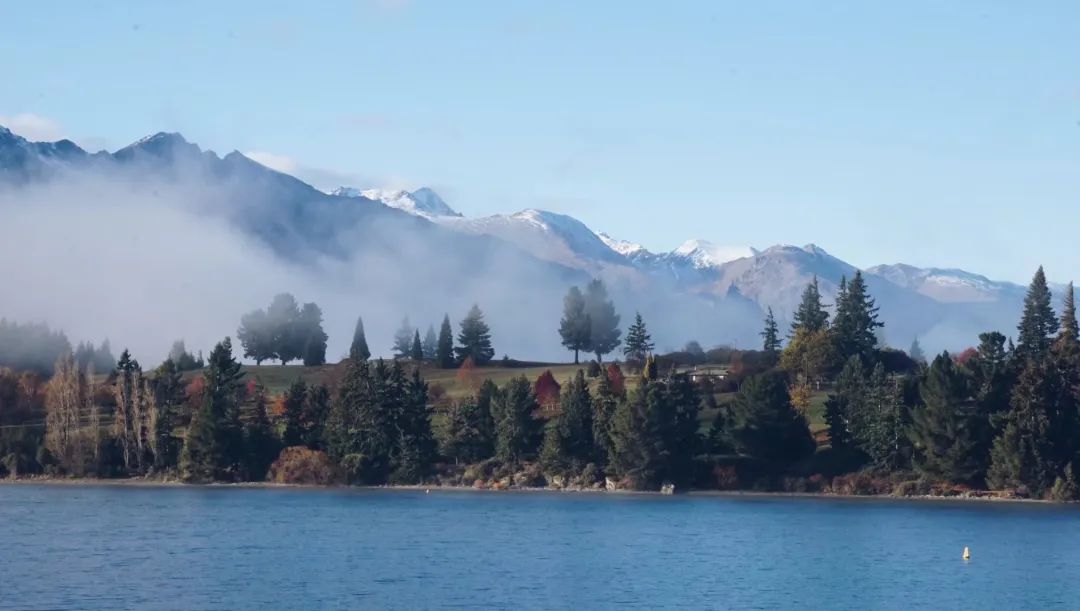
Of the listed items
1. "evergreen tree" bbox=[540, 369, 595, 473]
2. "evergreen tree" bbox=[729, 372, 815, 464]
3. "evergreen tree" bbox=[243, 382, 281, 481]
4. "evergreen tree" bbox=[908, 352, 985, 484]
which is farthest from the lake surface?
"evergreen tree" bbox=[243, 382, 281, 481]

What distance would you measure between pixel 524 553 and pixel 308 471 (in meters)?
71.2

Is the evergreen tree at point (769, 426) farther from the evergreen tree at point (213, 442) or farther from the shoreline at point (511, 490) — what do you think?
the evergreen tree at point (213, 442)

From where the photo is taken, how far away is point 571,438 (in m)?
157

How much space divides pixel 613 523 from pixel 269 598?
48430mm

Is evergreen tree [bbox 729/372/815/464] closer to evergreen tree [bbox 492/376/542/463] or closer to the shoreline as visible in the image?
the shoreline

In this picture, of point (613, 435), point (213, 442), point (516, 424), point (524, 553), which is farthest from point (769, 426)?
point (524, 553)

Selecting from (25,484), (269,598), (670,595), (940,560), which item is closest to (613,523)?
(940,560)

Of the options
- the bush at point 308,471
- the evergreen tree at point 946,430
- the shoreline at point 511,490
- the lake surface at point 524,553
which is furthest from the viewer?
the bush at point 308,471

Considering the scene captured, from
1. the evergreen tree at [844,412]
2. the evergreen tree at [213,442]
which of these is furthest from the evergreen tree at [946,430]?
the evergreen tree at [213,442]

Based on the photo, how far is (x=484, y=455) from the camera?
162500mm

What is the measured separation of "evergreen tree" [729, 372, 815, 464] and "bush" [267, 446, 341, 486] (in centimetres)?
4283

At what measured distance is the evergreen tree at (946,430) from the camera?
5669 inches

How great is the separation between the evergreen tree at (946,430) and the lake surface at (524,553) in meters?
6.31

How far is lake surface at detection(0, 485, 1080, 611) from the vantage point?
7625 centimetres
